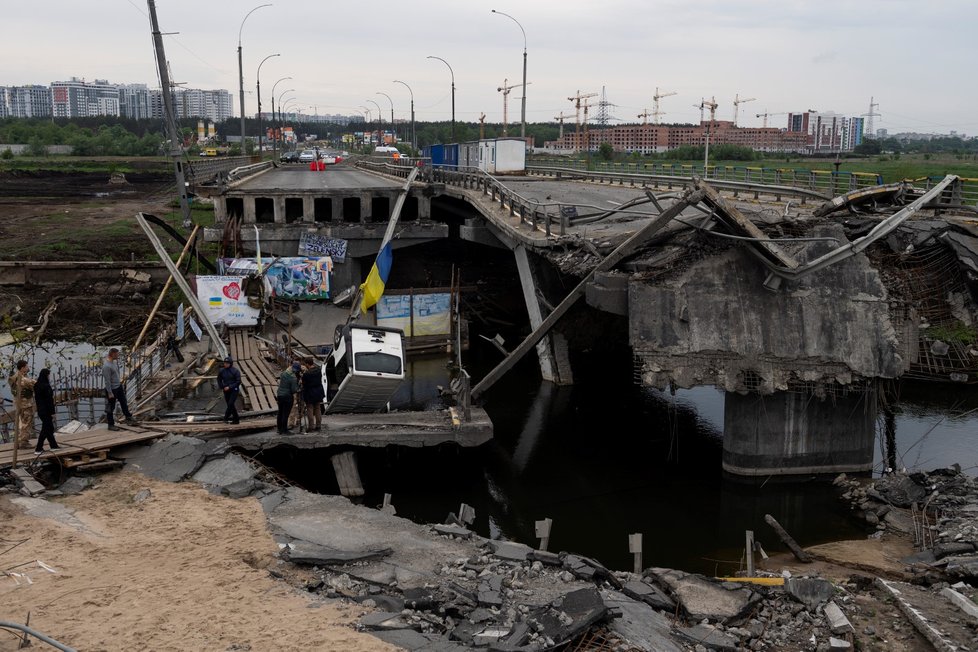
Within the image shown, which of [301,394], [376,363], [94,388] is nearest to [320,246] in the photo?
[94,388]

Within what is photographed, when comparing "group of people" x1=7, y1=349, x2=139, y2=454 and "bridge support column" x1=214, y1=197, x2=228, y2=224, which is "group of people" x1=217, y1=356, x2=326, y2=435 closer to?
"group of people" x1=7, y1=349, x2=139, y2=454

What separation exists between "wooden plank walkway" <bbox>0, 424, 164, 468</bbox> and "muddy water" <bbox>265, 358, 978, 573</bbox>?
413 centimetres

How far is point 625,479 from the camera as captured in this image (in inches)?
952

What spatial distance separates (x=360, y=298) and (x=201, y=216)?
34497 millimetres

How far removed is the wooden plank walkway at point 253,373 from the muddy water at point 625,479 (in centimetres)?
179

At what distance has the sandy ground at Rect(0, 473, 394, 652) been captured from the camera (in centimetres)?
1144

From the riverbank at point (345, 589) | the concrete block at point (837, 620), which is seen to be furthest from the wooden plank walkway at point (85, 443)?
the concrete block at point (837, 620)

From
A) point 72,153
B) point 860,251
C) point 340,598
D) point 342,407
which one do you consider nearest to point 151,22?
point 342,407

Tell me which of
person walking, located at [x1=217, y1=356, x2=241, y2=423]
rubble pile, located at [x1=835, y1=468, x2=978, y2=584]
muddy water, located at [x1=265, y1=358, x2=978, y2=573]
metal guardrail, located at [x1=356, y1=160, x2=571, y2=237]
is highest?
metal guardrail, located at [x1=356, y1=160, x2=571, y2=237]

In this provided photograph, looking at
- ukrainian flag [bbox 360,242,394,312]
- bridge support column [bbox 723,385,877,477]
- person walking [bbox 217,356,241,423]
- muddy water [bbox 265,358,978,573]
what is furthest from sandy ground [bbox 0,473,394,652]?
ukrainian flag [bbox 360,242,394,312]

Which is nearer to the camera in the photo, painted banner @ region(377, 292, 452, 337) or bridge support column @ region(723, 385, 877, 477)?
bridge support column @ region(723, 385, 877, 477)

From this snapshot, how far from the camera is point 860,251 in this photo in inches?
888

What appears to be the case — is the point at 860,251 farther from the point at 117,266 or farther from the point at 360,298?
the point at 117,266

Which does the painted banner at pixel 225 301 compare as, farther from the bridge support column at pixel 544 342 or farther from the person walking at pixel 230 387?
the person walking at pixel 230 387
